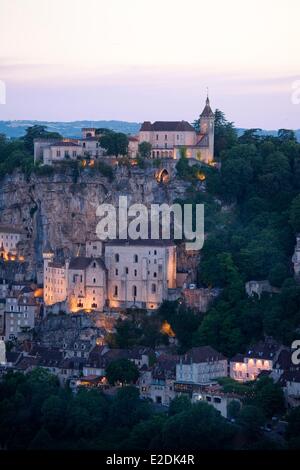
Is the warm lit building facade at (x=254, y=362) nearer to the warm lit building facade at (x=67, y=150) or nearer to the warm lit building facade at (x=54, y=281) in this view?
the warm lit building facade at (x=54, y=281)

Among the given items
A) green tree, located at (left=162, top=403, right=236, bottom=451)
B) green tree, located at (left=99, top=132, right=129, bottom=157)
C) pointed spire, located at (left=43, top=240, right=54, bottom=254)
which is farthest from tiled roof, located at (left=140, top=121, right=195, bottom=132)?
green tree, located at (left=162, top=403, right=236, bottom=451)

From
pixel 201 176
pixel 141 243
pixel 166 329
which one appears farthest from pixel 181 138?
pixel 166 329

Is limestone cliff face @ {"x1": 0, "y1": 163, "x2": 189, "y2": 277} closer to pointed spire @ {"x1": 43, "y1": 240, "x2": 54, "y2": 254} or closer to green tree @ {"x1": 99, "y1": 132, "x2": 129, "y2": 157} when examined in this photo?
pointed spire @ {"x1": 43, "y1": 240, "x2": 54, "y2": 254}

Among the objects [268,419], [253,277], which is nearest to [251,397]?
[268,419]

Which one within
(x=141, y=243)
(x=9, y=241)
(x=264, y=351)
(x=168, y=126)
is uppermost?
(x=168, y=126)

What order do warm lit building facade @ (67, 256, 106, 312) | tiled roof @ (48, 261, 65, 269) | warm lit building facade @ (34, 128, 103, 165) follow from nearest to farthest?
warm lit building facade @ (67, 256, 106, 312) → tiled roof @ (48, 261, 65, 269) → warm lit building facade @ (34, 128, 103, 165)

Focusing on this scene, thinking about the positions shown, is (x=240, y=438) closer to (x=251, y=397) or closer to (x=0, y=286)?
(x=251, y=397)

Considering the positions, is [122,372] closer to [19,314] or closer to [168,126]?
[19,314]
